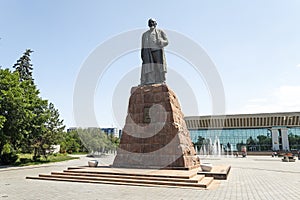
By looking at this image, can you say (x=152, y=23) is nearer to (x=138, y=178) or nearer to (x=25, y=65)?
(x=138, y=178)

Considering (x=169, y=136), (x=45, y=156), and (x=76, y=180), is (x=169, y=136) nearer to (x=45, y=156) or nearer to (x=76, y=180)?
(x=76, y=180)

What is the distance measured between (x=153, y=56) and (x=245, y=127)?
42939mm

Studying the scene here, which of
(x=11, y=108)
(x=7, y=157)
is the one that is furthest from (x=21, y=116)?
(x=7, y=157)

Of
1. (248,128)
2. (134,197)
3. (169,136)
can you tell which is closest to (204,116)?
(248,128)

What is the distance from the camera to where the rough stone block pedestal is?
445 inches

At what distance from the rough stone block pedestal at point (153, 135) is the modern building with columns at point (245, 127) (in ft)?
134

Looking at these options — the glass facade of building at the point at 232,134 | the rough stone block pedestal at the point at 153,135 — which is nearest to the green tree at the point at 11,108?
the rough stone block pedestal at the point at 153,135

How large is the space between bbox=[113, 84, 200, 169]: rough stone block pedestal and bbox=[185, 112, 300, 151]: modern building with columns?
40892mm

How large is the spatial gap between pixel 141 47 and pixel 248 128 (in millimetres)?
43833

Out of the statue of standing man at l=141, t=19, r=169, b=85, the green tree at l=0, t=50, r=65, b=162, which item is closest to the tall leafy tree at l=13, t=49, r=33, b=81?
the green tree at l=0, t=50, r=65, b=162

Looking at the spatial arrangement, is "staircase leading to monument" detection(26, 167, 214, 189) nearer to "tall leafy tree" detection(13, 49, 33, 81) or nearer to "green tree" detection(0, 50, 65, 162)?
"green tree" detection(0, 50, 65, 162)

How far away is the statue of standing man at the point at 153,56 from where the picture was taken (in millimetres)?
13391

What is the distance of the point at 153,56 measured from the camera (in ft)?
44.7

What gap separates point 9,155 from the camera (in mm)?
23219
